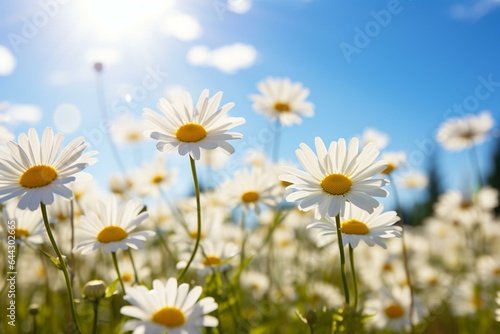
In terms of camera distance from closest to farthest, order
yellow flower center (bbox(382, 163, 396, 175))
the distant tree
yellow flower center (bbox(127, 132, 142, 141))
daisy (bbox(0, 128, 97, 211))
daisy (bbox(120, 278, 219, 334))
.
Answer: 1. daisy (bbox(120, 278, 219, 334))
2. daisy (bbox(0, 128, 97, 211))
3. yellow flower center (bbox(382, 163, 396, 175))
4. yellow flower center (bbox(127, 132, 142, 141))
5. the distant tree

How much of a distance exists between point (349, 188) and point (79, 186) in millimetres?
2158

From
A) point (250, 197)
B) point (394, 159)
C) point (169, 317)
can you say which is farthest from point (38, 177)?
point (394, 159)

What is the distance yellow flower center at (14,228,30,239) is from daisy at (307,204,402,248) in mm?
Answer: 1331

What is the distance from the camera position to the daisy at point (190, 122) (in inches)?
68.9

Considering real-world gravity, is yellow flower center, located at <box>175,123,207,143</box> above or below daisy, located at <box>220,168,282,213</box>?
above

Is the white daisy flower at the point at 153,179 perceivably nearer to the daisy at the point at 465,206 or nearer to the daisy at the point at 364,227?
the daisy at the point at 364,227

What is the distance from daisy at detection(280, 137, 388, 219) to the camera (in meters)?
1.64

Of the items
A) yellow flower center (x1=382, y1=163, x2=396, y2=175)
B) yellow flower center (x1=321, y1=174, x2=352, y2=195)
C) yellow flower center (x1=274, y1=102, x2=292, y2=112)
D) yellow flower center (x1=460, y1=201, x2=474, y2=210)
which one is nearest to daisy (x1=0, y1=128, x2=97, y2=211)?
yellow flower center (x1=321, y1=174, x2=352, y2=195)

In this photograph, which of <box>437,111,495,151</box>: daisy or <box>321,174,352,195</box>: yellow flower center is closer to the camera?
<box>321,174,352,195</box>: yellow flower center

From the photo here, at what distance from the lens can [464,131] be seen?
474 cm

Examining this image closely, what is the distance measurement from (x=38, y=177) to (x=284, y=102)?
2410 millimetres

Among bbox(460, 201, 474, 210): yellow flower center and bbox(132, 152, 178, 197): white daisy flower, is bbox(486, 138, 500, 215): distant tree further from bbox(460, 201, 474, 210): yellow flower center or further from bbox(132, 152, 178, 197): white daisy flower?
bbox(132, 152, 178, 197): white daisy flower

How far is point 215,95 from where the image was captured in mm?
1866

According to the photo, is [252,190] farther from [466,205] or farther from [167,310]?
[466,205]
